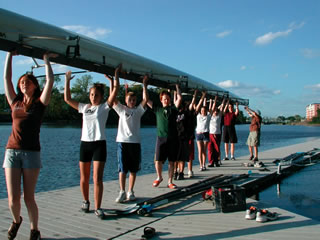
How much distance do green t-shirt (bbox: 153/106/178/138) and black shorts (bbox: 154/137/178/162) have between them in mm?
106

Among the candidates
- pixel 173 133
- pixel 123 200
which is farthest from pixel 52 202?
pixel 173 133

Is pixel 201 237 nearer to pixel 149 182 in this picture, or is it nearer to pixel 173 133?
pixel 173 133

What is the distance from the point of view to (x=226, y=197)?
500cm

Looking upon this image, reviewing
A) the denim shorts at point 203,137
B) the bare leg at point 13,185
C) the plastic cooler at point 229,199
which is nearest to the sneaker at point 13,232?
the bare leg at point 13,185

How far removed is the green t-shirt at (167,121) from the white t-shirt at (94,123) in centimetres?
188

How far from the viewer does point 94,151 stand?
4.64 meters

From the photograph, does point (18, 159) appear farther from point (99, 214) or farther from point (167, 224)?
point (167, 224)

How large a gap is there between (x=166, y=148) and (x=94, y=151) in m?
2.20

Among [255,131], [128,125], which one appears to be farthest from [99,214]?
[255,131]

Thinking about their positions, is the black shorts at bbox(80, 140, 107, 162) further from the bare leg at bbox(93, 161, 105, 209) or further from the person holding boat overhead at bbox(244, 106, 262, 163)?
the person holding boat overhead at bbox(244, 106, 262, 163)

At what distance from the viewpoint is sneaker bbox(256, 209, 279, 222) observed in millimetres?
4407

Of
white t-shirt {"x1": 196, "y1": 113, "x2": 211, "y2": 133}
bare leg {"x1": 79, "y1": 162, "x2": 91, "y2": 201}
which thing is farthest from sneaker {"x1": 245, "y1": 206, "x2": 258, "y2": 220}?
white t-shirt {"x1": 196, "y1": 113, "x2": 211, "y2": 133}

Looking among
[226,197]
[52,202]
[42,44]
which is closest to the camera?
[42,44]

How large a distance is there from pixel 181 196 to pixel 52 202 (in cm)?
228
